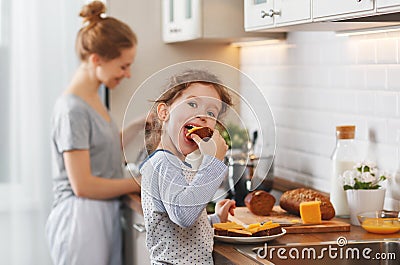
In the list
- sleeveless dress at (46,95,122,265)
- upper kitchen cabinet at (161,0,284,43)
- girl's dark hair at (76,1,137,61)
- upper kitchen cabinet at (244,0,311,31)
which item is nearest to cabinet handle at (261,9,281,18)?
upper kitchen cabinet at (244,0,311,31)

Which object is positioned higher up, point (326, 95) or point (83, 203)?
point (326, 95)

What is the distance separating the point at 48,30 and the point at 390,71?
5.68ft

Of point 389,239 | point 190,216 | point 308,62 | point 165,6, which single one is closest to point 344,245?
point 389,239

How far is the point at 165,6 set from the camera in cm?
361

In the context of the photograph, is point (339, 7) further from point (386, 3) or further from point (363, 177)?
point (363, 177)

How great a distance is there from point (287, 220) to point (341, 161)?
0.96 feet

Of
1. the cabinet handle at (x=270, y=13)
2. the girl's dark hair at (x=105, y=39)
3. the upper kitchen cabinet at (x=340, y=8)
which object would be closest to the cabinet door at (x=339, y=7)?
the upper kitchen cabinet at (x=340, y=8)

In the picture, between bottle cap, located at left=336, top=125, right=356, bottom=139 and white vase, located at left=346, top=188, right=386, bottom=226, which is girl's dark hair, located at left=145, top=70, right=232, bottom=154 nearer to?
white vase, located at left=346, top=188, right=386, bottom=226

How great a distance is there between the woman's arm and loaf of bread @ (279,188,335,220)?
804 millimetres

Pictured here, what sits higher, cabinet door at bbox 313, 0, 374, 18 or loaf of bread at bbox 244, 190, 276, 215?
cabinet door at bbox 313, 0, 374, 18

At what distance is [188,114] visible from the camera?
6.03ft

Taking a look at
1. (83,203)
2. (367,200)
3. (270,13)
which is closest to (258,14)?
(270,13)

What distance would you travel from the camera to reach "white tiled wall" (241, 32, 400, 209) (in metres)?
2.49

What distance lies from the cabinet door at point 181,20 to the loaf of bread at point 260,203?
0.90 meters
